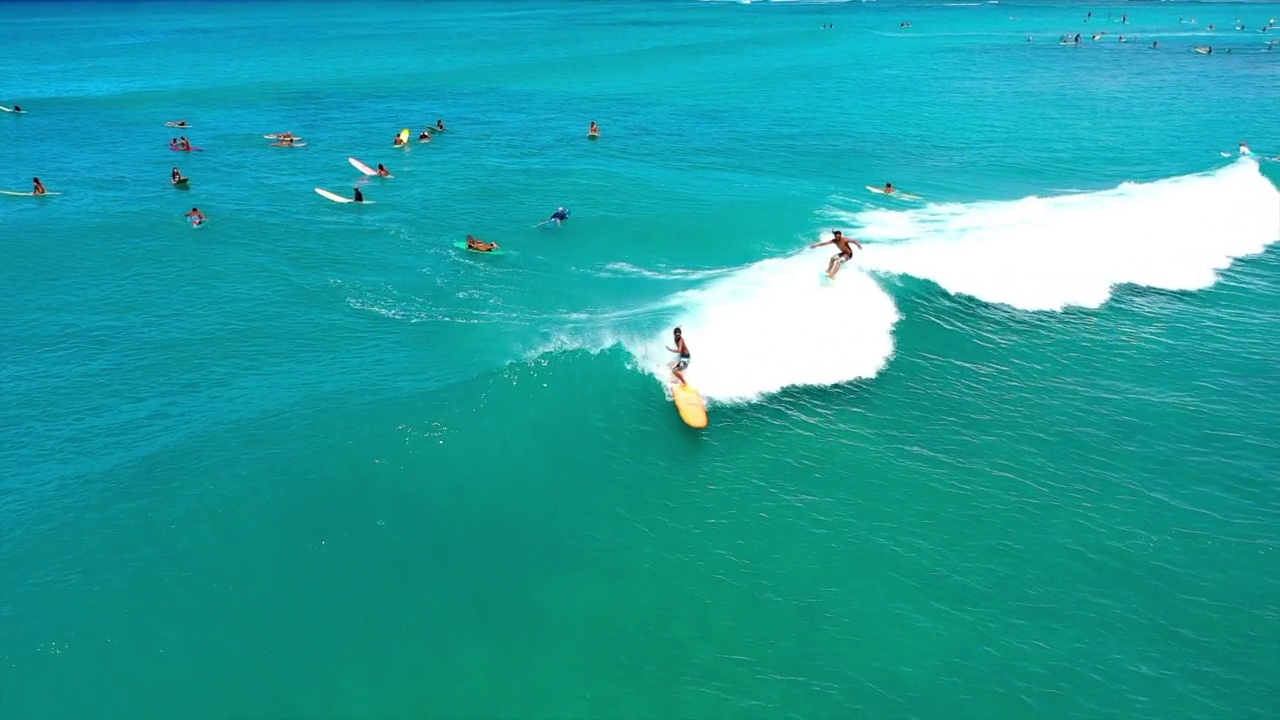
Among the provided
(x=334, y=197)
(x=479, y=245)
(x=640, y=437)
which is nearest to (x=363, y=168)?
(x=334, y=197)

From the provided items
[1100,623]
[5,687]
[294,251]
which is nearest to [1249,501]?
[1100,623]

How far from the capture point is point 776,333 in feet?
112

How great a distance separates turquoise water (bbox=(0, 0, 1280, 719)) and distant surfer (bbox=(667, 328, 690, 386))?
2.91 ft

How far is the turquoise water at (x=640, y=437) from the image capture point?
2017 cm

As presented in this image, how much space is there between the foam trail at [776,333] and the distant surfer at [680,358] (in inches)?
21.4

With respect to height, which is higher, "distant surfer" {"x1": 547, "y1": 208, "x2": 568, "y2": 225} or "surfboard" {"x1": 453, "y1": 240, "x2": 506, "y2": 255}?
"distant surfer" {"x1": 547, "y1": 208, "x2": 568, "y2": 225}

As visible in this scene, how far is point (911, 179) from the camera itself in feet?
183

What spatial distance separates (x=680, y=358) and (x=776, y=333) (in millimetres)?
5663

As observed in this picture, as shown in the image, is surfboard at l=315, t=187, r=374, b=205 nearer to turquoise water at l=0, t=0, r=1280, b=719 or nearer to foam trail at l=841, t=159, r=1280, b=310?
turquoise water at l=0, t=0, r=1280, b=719

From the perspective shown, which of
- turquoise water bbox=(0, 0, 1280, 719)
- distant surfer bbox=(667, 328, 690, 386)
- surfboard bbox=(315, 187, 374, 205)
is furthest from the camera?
surfboard bbox=(315, 187, 374, 205)

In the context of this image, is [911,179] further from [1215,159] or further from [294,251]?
[294,251]

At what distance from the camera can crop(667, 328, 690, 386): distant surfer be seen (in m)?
30.1

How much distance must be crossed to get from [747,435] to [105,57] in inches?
4803


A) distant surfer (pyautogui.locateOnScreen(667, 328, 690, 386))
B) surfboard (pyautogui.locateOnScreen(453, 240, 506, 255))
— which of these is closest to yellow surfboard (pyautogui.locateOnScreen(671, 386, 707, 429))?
distant surfer (pyautogui.locateOnScreen(667, 328, 690, 386))
